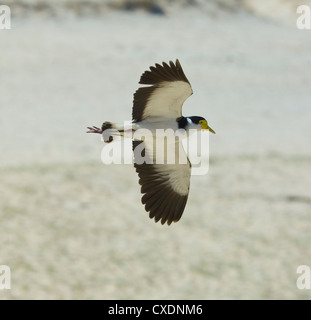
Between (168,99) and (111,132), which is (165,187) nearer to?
(168,99)

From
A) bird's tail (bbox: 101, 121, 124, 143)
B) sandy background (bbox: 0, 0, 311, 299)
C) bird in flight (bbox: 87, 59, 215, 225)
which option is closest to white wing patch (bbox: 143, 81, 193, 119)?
bird in flight (bbox: 87, 59, 215, 225)

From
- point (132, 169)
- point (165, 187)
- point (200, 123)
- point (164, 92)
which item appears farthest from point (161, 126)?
point (132, 169)

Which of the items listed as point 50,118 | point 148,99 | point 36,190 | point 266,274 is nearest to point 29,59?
point 50,118

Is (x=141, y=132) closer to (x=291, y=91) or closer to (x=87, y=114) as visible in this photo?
(x=87, y=114)

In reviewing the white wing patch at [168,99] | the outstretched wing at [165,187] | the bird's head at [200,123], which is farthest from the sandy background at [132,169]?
the bird's head at [200,123]

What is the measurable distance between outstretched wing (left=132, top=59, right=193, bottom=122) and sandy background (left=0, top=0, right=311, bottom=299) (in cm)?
2348

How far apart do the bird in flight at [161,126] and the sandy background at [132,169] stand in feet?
74.2

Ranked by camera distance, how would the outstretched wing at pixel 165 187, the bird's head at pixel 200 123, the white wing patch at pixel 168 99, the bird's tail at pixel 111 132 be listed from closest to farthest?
1. the bird's tail at pixel 111 132
2. the bird's head at pixel 200 123
3. the white wing patch at pixel 168 99
4. the outstretched wing at pixel 165 187

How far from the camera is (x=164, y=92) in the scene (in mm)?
4844

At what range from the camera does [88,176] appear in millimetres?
34000

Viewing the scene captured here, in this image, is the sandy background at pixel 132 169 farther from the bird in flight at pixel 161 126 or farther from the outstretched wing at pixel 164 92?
the outstretched wing at pixel 164 92

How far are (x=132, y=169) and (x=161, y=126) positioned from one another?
32.0 metres

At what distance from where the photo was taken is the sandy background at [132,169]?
2966cm

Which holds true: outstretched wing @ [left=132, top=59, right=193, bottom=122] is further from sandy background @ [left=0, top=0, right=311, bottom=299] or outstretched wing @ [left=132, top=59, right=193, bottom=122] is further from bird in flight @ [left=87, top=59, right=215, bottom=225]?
sandy background @ [left=0, top=0, right=311, bottom=299]
